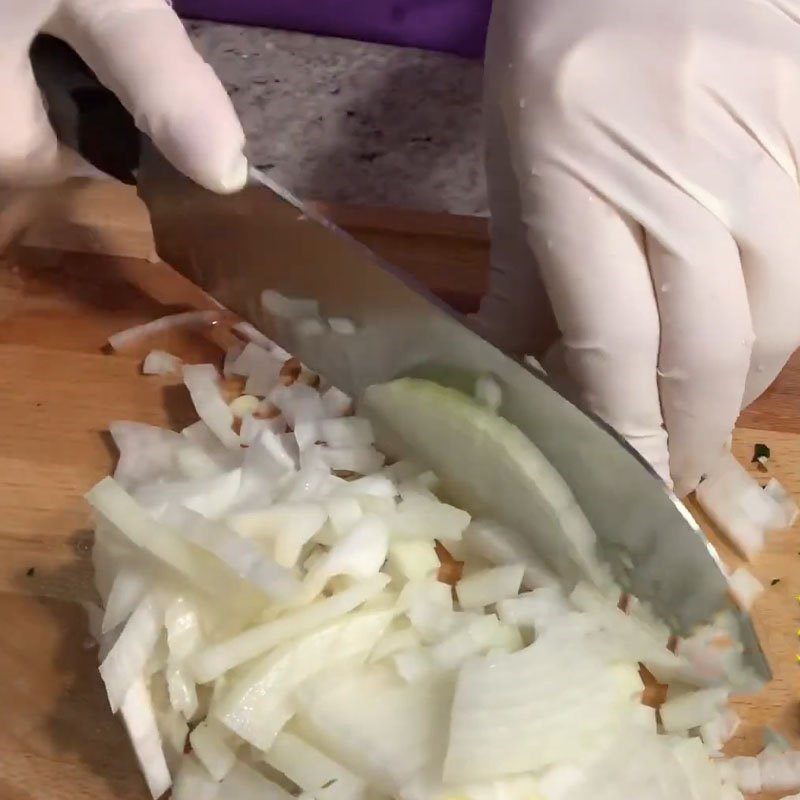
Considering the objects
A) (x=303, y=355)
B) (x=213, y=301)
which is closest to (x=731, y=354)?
(x=303, y=355)

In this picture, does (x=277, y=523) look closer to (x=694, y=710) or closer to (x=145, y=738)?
(x=145, y=738)

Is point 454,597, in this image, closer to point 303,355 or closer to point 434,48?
point 303,355

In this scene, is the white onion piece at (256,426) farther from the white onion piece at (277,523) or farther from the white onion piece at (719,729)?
the white onion piece at (719,729)

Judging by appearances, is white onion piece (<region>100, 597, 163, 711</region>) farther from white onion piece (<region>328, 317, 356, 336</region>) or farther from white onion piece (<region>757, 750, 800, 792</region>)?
white onion piece (<region>757, 750, 800, 792</region>)

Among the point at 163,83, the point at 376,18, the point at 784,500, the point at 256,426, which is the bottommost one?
the point at 256,426

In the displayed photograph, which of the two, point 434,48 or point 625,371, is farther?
point 434,48

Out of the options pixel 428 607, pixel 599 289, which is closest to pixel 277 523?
pixel 428 607

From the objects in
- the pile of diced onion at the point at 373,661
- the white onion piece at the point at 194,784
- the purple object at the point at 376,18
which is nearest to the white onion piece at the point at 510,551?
the pile of diced onion at the point at 373,661
